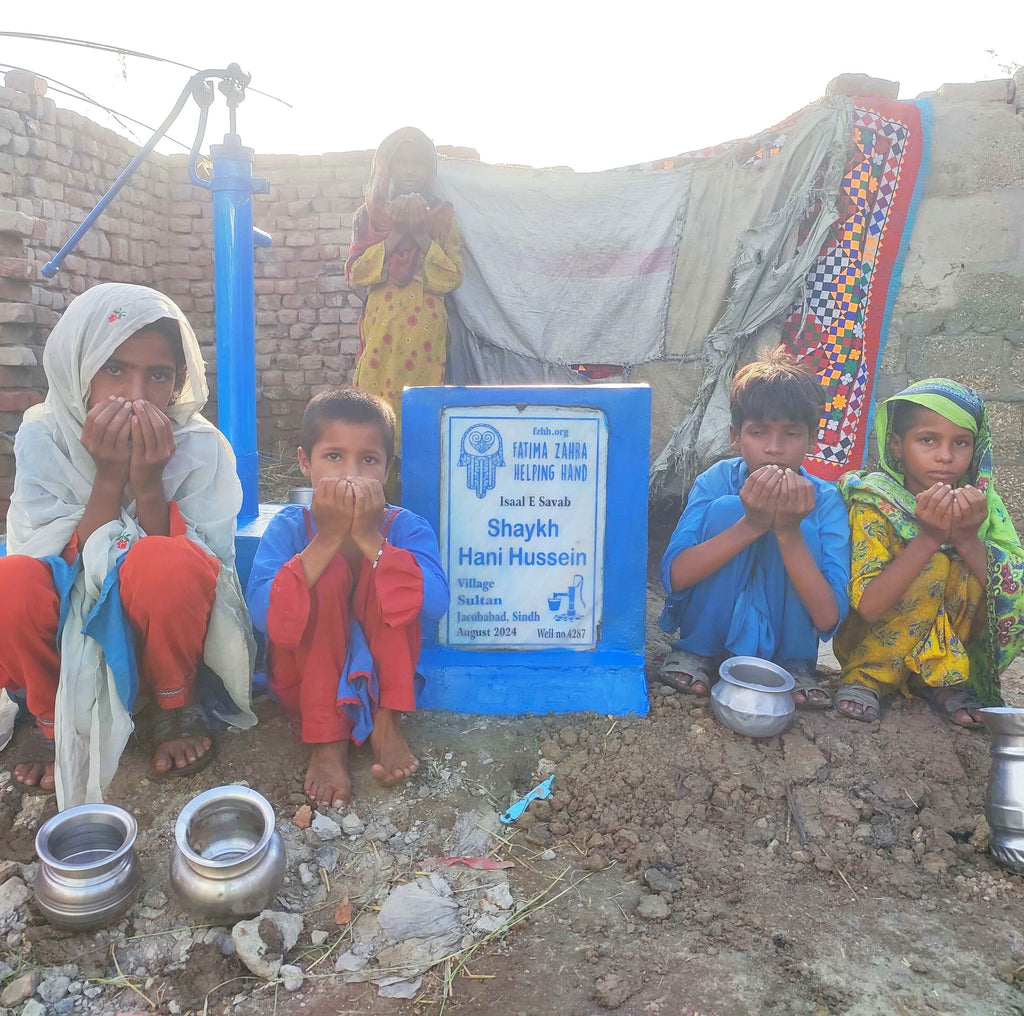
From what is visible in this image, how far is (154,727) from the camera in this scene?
90.0 inches

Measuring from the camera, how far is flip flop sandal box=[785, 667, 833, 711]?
255 cm

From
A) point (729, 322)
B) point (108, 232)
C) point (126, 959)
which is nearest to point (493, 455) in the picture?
point (126, 959)

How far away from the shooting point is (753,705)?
92.2 inches

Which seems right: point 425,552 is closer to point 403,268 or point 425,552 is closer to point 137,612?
point 137,612

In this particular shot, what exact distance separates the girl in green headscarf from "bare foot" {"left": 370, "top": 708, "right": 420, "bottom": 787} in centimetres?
132

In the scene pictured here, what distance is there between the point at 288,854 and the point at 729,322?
3.21 m

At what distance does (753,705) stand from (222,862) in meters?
1.42

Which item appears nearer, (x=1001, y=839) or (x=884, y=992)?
(x=884, y=992)

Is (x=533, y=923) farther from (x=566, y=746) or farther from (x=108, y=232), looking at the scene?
(x=108, y=232)

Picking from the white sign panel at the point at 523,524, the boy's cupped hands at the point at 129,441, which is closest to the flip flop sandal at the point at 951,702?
the white sign panel at the point at 523,524

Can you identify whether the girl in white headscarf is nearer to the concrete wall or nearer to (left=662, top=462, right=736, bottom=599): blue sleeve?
(left=662, top=462, right=736, bottom=599): blue sleeve

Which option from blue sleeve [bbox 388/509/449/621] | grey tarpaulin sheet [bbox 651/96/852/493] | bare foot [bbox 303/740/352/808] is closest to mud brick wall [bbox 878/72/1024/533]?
grey tarpaulin sheet [bbox 651/96/852/493]

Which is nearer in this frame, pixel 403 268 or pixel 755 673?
pixel 755 673

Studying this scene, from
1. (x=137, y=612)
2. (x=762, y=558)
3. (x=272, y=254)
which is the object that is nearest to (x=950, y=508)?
(x=762, y=558)
